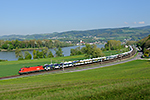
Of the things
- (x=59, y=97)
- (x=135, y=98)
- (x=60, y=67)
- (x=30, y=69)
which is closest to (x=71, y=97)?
(x=59, y=97)

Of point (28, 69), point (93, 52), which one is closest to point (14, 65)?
point (28, 69)

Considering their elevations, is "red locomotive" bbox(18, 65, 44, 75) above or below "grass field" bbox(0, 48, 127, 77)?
above

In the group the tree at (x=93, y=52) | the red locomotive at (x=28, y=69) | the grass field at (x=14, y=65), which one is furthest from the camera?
the tree at (x=93, y=52)

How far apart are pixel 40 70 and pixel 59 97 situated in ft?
124

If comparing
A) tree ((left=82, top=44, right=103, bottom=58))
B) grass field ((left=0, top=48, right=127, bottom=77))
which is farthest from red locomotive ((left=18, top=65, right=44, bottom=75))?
tree ((left=82, top=44, right=103, bottom=58))

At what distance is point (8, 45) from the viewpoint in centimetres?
17725

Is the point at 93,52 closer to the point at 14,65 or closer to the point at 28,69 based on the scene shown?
the point at 14,65

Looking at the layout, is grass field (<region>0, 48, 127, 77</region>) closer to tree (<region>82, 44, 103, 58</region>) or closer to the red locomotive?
the red locomotive

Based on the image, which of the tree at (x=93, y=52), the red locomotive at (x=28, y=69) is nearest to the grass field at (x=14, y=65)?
the red locomotive at (x=28, y=69)

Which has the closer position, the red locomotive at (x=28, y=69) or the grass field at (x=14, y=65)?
the red locomotive at (x=28, y=69)

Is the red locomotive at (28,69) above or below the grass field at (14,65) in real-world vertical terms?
above

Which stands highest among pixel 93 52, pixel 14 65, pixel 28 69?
pixel 28 69

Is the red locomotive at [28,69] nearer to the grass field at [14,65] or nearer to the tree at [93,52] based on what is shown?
the grass field at [14,65]

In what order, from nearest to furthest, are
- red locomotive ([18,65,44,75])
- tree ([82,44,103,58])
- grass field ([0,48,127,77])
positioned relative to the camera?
red locomotive ([18,65,44,75]), grass field ([0,48,127,77]), tree ([82,44,103,58])
